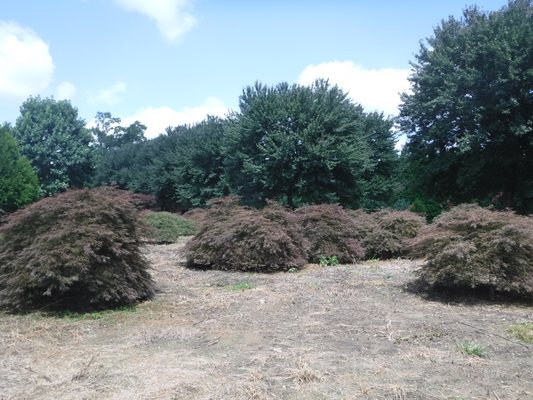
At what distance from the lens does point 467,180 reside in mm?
22578

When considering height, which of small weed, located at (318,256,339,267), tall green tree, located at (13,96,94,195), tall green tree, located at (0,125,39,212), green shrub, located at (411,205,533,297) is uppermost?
tall green tree, located at (13,96,94,195)

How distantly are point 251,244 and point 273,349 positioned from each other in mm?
6666

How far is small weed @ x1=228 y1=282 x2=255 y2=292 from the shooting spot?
958cm

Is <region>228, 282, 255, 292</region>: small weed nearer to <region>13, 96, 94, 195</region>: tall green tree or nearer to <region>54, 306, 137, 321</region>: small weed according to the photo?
<region>54, 306, 137, 321</region>: small weed

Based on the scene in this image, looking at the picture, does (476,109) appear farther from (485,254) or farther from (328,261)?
(485,254)

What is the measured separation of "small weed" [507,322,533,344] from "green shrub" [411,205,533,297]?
53.2 inches

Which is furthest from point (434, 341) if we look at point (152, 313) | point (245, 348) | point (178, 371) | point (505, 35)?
point (505, 35)

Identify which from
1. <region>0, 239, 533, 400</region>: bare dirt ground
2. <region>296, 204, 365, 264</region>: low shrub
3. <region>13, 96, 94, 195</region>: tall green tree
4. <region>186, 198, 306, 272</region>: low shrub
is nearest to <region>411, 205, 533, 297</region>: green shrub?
<region>0, 239, 533, 400</region>: bare dirt ground

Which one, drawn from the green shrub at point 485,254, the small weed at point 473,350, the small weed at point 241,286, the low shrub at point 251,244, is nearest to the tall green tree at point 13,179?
the low shrub at point 251,244

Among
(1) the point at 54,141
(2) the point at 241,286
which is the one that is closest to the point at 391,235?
(2) the point at 241,286

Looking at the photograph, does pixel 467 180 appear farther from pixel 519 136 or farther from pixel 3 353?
pixel 3 353

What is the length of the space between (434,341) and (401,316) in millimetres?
1294

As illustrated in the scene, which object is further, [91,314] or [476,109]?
[476,109]

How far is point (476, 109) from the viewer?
20.5 metres
